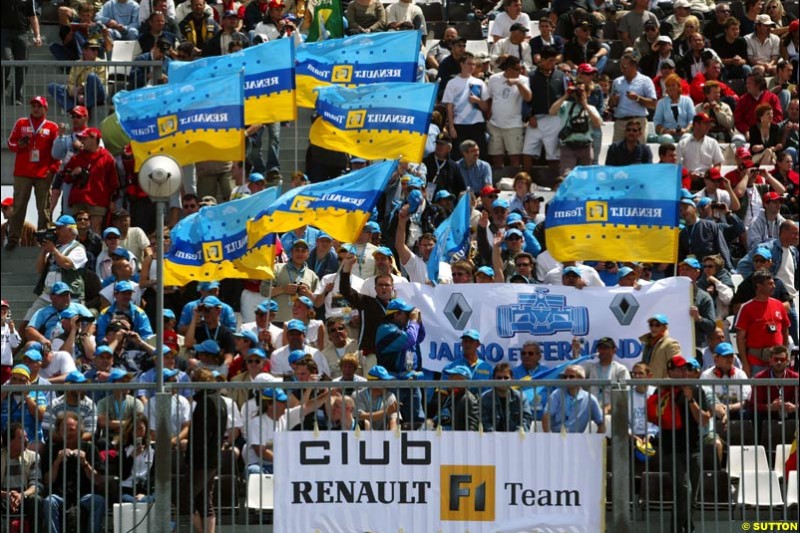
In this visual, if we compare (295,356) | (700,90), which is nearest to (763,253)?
(700,90)

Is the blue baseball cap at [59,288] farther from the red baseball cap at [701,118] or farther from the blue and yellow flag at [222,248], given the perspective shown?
the red baseball cap at [701,118]

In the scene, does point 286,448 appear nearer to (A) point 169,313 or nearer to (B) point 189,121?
(A) point 169,313

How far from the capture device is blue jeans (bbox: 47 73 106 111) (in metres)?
24.8

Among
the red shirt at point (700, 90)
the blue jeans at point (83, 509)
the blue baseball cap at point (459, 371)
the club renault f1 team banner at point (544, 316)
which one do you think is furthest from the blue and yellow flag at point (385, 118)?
the blue jeans at point (83, 509)

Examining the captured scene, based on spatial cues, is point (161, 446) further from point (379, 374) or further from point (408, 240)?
point (408, 240)

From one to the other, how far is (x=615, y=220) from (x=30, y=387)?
19.6ft

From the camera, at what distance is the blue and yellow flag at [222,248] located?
20562 millimetres

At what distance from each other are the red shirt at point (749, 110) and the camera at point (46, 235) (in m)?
8.39

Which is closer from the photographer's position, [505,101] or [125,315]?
[125,315]

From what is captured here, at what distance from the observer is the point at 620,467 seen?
1650 cm

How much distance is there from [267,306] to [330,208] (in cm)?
117

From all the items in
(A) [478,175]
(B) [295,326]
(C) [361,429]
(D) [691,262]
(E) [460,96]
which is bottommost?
(C) [361,429]

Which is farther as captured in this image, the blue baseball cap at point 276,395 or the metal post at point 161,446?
the blue baseball cap at point 276,395

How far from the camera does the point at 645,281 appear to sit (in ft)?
69.0
